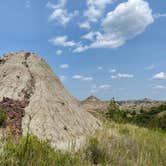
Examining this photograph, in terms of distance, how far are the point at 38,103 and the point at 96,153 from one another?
14.0 ft

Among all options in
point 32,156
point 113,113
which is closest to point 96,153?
point 32,156

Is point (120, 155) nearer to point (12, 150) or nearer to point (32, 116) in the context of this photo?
point (12, 150)

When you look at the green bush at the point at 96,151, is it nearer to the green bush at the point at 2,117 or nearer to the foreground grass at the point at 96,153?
the foreground grass at the point at 96,153

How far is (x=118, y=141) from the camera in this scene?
10523 mm

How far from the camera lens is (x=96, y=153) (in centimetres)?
901

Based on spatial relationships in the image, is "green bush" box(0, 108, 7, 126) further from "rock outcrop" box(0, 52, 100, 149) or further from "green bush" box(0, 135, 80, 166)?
"green bush" box(0, 135, 80, 166)

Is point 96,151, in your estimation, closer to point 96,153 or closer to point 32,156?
point 96,153

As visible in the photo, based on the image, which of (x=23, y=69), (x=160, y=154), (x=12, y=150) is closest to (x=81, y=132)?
(x=160, y=154)

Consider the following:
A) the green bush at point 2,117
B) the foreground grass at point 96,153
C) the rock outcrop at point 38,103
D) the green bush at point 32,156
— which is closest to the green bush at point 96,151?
the foreground grass at point 96,153

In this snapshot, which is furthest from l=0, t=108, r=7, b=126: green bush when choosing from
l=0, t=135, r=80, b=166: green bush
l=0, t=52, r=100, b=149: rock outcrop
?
l=0, t=135, r=80, b=166: green bush

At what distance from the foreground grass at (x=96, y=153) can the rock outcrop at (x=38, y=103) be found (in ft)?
3.56

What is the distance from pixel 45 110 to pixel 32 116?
0.67 meters

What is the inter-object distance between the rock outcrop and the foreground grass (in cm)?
109

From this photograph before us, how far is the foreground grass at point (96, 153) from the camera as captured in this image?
246 inches
